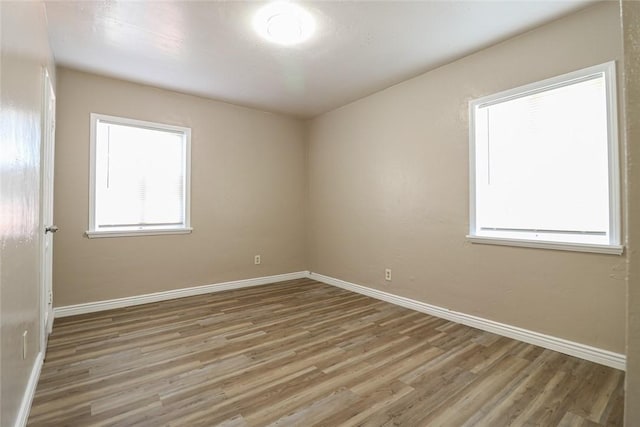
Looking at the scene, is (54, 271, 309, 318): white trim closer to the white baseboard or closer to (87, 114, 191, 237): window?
(87, 114, 191, 237): window

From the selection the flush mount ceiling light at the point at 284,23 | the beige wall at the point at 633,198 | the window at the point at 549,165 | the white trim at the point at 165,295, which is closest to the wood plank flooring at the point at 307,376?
the white trim at the point at 165,295

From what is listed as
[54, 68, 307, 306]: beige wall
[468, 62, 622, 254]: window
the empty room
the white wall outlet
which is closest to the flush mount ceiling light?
the empty room

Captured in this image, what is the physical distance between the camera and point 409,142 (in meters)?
3.44

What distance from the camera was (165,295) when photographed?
12.2 ft

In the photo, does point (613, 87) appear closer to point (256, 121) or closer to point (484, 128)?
point (484, 128)

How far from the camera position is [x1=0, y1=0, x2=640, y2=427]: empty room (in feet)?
5.50

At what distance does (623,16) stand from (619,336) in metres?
2.30

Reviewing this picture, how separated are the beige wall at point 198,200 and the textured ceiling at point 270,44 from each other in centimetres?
33

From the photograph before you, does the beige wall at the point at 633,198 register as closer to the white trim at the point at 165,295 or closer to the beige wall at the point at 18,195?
the beige wall at the point at 18,195

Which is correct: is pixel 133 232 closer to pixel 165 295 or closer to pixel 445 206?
pixel 165 295

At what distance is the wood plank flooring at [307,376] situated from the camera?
5.36ft

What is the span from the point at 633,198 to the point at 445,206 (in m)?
2.45

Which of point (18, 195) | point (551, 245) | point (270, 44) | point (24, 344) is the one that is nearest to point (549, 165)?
point (551, 245)

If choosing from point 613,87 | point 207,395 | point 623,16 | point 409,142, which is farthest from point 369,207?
point 623,16
